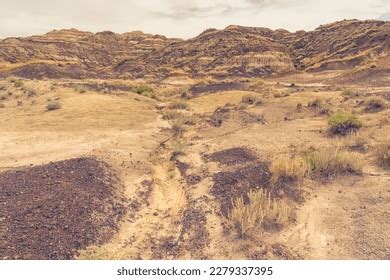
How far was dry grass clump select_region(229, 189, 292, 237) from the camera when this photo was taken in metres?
6.14

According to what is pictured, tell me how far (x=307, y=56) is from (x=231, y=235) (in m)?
49.2

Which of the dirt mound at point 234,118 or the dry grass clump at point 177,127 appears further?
the dirt mound at point 234,118

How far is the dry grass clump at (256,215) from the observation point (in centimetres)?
614

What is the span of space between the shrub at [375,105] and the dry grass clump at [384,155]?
16.0ft

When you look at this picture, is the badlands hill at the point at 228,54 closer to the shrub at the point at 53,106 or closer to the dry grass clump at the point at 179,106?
the dry grass clump at the point at 179,106

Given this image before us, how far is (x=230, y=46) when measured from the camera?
52.9 meters

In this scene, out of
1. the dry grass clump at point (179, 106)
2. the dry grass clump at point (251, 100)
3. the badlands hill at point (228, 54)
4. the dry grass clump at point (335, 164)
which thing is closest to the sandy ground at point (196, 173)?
the dry grass clump at point (335, 164)

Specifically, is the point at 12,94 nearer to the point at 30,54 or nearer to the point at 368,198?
the point at 368,198

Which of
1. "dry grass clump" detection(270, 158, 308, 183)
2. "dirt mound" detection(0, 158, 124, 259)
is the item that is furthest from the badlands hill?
"dirt mound" detection(0, 158, 124, 259)

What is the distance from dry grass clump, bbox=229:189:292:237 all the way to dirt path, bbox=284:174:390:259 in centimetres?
30

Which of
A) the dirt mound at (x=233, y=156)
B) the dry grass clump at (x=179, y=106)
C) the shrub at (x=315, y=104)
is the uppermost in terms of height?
the shrub at (x=315, y=104)

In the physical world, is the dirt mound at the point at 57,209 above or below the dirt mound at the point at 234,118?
below

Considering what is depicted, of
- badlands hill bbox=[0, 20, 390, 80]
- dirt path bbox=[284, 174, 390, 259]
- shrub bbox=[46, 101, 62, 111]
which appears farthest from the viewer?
badlands hill bbox=[0, 20, 390, 80]

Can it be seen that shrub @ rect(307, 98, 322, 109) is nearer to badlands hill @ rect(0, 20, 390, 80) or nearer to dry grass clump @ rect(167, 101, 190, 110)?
dry grass clump @ rect(167, 101, 190, 110)
